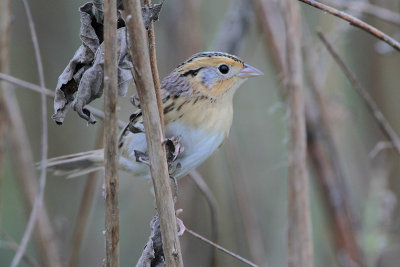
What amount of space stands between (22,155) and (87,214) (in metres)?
0.43

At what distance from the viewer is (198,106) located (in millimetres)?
2301

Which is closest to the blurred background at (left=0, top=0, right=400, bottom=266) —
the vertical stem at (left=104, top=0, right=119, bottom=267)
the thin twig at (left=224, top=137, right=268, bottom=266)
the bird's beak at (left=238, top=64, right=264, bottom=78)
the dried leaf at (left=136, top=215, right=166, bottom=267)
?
the thin twig at (left=224, top=137, right=268, bottom=266)

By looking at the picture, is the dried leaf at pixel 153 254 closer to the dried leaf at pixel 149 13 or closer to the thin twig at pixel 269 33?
the dried leaf at pixel 149 13

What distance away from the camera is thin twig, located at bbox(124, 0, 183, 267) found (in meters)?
1.25

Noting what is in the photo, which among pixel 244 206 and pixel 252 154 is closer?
pixel 244 206

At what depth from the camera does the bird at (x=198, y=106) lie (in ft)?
7.34

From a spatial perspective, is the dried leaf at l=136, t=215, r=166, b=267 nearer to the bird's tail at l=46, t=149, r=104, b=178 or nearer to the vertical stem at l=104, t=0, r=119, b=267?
the vertical stem at l=104, t=0, r=119, b=267

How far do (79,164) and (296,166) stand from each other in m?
1.17

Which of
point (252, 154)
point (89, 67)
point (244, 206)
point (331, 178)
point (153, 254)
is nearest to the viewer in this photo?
point (89, 67)

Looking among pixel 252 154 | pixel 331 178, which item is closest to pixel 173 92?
pixel 331 178

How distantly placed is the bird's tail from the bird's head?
655 millimetres

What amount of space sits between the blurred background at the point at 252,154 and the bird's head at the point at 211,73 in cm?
49

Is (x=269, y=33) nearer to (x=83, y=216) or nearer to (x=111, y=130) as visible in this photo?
(x=83, y=216)

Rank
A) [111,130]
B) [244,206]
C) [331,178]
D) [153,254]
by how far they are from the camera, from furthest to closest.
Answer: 1. [331,178]
2. [244,206]
3. [153,254]
4. [111,130]
